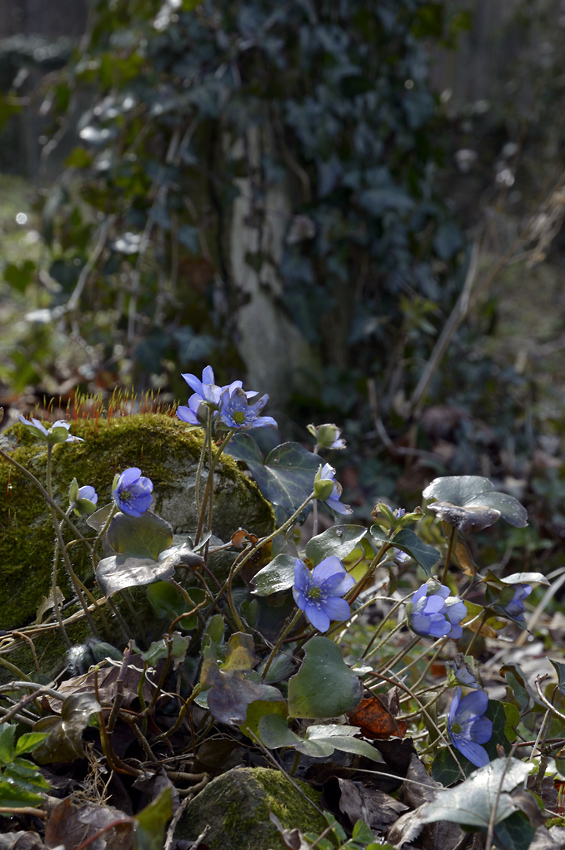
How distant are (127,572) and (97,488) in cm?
33

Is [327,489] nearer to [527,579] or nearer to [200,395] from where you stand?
[200,395]

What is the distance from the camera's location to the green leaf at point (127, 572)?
2.76ft

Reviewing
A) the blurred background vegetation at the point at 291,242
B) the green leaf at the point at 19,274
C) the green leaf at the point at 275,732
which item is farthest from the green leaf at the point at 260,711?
the green leaf at the point at 19,274

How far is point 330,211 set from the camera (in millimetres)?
2941

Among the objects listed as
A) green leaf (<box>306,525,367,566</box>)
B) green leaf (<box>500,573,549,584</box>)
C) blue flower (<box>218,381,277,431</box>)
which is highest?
blue flower (<box>218,381,277,431</box>)

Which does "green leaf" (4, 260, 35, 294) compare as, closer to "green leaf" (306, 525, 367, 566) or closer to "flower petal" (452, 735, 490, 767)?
"green leaf" (306, 525, 367, 566)

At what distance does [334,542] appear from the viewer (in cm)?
95

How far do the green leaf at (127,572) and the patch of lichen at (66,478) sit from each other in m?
0.25

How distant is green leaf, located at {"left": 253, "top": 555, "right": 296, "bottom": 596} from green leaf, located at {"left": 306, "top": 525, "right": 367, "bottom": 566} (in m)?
0.04

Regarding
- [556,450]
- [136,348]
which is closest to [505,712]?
[136,348]

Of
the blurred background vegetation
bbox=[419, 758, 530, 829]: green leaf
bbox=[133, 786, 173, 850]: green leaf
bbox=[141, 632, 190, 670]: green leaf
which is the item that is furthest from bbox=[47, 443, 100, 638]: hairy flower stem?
the blurred background vegetation

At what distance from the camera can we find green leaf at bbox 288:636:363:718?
83 cm

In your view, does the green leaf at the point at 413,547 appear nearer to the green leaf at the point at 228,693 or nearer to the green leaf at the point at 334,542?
the green leaf at the point at 334,542

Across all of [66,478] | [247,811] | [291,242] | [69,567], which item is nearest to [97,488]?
[66,478]
